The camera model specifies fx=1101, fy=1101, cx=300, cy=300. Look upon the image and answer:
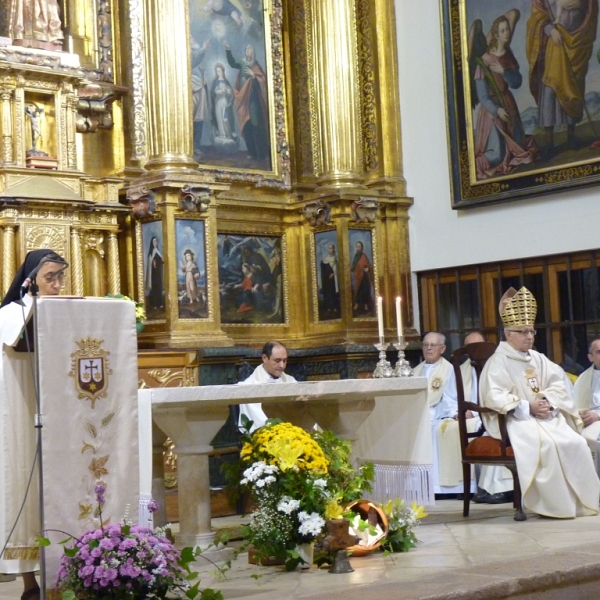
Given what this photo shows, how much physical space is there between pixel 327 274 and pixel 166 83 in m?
2.64

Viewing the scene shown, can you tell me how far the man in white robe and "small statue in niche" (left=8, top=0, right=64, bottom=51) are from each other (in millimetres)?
5416

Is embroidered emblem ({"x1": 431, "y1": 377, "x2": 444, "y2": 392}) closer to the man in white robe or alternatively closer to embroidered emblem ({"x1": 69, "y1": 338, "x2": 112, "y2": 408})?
the man in white robe

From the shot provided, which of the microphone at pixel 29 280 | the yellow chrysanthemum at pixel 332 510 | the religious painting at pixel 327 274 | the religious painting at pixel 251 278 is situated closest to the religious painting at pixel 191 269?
the religious painting at pixel 251 278

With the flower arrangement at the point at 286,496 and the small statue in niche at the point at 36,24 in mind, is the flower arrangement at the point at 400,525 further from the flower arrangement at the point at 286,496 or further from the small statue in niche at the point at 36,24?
the small statue in niche at the point at 36,24

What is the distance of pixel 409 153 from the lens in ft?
39.5

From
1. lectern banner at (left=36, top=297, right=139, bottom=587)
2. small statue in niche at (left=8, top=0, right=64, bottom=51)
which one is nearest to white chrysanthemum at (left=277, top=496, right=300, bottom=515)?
lectern banner at (left=36, top=297, right=139, bottom=587)

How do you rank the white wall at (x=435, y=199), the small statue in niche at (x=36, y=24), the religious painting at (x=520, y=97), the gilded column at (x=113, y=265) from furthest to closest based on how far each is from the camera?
the white wall at (x=435, y=199) → the religious painting at (x=520, y=97) → the gilded column at (x=113, y=265) → the small statue in niche at (x=36, y=24)

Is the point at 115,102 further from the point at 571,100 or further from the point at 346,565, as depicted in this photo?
the point at 346,565

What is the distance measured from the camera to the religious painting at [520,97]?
10.4 m

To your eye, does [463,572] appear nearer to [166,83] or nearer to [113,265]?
[113,265]

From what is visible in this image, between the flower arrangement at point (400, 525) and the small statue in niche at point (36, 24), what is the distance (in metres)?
Answer: 5.30

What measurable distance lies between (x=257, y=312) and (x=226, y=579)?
5.65 m

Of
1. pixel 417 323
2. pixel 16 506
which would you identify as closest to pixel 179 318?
pixel 417 323

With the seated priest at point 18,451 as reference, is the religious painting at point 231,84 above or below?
above
